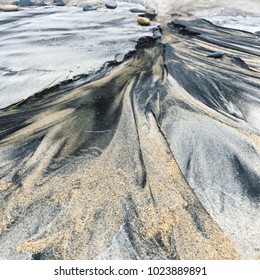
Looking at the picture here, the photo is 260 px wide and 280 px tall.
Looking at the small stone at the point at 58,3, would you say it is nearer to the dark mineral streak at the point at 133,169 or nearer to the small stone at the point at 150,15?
the small stone at the point at 150,15

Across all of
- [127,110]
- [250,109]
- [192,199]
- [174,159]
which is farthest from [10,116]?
[250,109]

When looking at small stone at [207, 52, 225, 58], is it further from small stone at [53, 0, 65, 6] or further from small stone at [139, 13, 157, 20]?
small stone at [53, 0, 65, 6]

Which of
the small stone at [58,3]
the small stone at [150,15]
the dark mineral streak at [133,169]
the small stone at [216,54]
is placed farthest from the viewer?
the small stone at [58,3]

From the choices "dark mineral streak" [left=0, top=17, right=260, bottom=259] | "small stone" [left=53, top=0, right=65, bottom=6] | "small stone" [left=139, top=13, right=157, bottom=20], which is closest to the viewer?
"dark mineral streak" [left=0, top=17, right=260, bottom=259]

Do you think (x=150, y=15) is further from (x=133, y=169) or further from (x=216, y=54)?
(x=133, y=169)

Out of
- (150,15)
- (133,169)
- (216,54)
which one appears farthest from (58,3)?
(133,169)

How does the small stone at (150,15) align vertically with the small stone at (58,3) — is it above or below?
below

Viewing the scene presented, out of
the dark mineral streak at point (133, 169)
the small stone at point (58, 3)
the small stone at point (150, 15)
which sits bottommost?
the dark mineral streak at point (133, 169)

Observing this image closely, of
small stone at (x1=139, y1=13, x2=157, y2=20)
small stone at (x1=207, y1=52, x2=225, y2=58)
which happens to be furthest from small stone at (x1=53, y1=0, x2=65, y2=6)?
small stone at (x1=207, y1=52, x2=225, y2=58)

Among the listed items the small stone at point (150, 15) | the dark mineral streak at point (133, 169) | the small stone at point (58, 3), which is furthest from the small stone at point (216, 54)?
the small stone at point (58, 3)

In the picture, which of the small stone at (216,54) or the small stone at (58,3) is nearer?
the small stone at (216,54)
